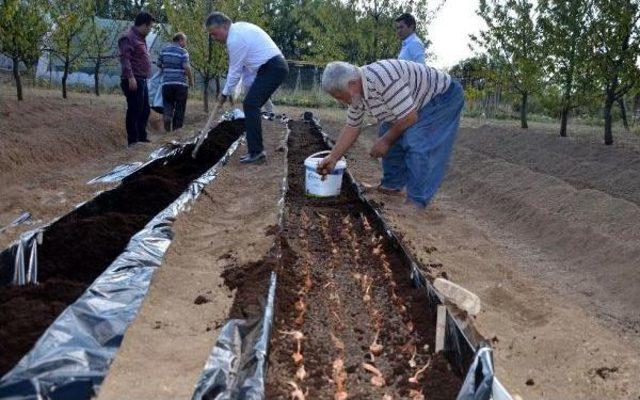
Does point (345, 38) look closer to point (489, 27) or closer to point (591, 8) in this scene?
point (489, 27)

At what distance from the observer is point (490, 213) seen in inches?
239

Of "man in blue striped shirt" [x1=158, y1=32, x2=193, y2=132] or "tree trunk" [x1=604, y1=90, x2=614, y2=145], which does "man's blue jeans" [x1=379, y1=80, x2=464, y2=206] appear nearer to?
"man in blue striped shirt" [x1=158, y1=32, x2=193, y2=132]

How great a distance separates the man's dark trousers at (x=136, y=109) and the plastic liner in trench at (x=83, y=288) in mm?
2610

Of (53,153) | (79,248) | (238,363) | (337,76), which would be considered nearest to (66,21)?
(53,153)

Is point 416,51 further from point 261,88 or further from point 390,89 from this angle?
point 390,89

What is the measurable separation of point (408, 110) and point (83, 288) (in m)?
2.79

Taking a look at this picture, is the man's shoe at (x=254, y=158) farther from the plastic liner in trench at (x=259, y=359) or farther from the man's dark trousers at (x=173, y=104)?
the plastic liner in trench at (x=259, y=359)

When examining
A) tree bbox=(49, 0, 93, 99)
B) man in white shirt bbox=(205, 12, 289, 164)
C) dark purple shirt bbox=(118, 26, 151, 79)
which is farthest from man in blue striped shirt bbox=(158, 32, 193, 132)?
tree bbox=(49, 0, 93, 99)

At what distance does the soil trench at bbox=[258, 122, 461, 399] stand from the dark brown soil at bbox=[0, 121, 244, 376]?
0.95 meters

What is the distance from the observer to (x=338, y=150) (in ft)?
15.6

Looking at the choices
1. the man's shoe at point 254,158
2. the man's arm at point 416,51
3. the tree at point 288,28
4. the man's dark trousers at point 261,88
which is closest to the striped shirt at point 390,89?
the man's arm at point 416,51

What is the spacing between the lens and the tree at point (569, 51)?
10.6m

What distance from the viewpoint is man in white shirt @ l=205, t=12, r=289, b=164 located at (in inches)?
253

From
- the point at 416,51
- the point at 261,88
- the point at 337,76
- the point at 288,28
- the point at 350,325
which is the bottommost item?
the point at 350,325
